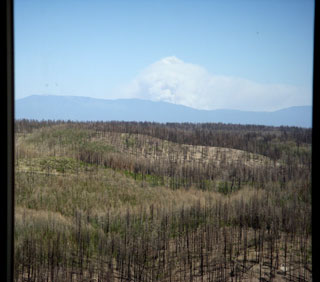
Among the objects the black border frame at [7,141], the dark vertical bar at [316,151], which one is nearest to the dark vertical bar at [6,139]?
the black border frame at [7,141]

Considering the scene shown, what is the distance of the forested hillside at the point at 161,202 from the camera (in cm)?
170

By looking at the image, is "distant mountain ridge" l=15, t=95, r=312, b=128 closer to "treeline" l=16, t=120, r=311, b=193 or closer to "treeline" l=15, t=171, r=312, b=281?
"treeline" l=16, t=120, r=311, b=193

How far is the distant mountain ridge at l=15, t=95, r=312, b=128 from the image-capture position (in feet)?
6.29

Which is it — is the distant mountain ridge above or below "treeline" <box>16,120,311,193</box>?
above

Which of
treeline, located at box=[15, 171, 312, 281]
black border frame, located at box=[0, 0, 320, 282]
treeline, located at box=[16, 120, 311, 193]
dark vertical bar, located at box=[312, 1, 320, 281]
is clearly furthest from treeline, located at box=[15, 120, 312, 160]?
dark vertical bar, located at box=[312, 1, 320, 281]

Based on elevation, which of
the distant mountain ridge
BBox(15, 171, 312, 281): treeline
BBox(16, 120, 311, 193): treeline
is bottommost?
BBox(15, 171, 312, 281): treeline

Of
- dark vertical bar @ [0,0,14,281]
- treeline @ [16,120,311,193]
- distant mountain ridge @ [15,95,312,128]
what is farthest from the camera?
distant mountain ridge @ [15,95,312,128]

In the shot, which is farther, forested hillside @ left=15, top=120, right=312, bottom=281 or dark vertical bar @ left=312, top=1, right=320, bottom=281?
forested hillside @ left=15, top=120, right=312, bottom=281

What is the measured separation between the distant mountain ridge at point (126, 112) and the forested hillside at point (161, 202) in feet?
0.15

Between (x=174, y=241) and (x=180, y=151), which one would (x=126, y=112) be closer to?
(x=180, y=151)

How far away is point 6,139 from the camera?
3.43ft

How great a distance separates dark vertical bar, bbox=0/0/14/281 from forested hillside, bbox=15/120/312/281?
0.75m

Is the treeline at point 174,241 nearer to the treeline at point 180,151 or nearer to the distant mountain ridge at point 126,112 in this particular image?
the treeline at point 180,151

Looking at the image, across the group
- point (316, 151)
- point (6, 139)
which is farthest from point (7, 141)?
point (316, 151)
